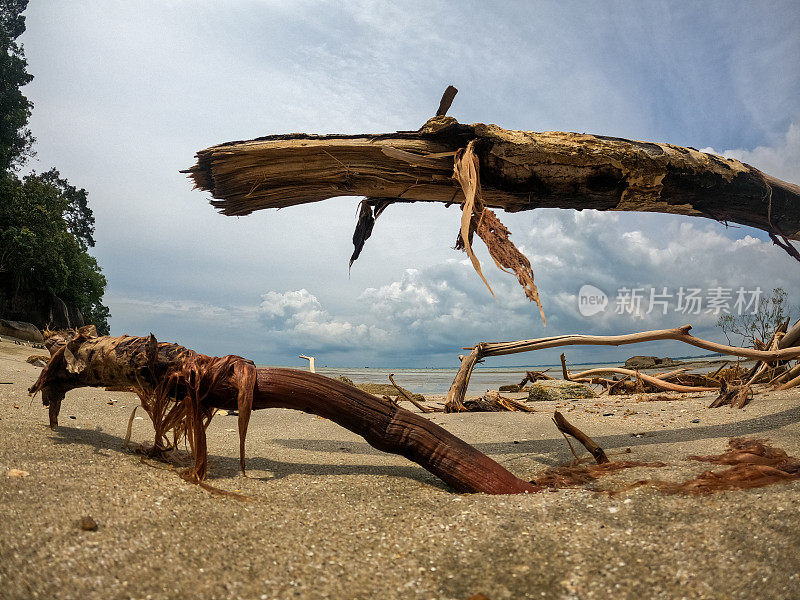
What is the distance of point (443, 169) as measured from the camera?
11.7 ft

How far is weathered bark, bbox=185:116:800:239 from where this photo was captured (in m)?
3.50

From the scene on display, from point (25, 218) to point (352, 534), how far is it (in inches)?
903

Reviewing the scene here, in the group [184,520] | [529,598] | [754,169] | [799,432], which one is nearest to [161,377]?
[184,520]

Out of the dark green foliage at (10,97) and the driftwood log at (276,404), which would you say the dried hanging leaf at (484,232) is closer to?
the driftwood log at (276,404)

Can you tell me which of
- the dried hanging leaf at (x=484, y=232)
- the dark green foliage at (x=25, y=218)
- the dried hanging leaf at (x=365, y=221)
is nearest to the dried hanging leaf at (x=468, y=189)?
the dried hanging leaf at (x=484, y=232)

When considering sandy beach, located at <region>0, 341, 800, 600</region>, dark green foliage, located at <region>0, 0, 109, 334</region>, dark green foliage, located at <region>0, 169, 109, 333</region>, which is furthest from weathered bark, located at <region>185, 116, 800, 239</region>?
dark green foliage, located at <region>0, 169, 109, 333</region>

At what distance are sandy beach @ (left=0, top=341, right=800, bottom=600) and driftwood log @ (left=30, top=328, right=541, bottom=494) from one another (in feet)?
0.52

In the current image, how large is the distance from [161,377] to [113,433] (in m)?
1.38

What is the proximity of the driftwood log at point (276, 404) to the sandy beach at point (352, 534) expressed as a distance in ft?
0.52

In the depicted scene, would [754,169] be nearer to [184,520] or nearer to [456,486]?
[456,486]

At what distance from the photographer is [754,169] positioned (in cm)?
421

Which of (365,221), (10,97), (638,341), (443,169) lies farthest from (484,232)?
(10,97)

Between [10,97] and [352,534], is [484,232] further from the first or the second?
[10,97]

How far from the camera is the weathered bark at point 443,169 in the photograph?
11.5 feet
